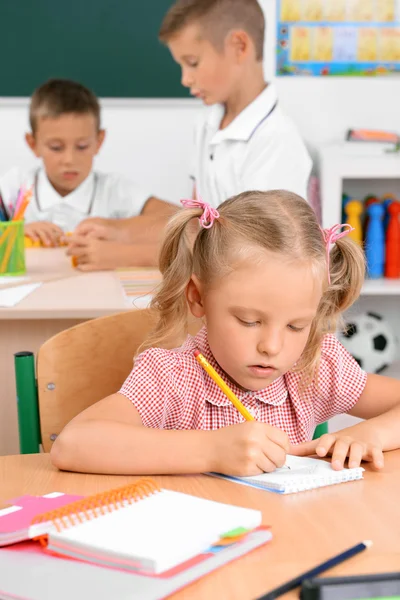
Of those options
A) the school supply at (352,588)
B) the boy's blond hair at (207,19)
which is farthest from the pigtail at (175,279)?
the boy's blond hair at (207,19)

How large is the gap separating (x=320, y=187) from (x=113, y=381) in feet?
7.31

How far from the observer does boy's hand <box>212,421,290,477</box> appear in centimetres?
90

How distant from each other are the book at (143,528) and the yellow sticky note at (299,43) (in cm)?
311

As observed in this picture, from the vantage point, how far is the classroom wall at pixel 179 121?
3576 mm

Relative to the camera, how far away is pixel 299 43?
11.9ft

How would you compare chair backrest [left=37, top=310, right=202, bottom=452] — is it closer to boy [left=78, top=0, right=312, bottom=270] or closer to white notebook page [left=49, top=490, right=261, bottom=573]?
white notebook page [left=49, top=490, right=261, bottom=573]

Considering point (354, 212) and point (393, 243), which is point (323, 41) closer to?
point (354, 212)

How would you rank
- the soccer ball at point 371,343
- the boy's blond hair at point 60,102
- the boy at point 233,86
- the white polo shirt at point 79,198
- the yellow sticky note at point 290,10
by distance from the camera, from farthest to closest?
the yellow sticky note at point 290,10
the soccer ball at point 371,343
the white polo shirt at point 79,198
the boy's blond hair at point 60,102
the boy at point 233,86

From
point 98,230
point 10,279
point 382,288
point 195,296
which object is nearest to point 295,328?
point 195,296

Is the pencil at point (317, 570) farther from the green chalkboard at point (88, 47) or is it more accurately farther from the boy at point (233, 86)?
the green chalkboard at point (88, 47)

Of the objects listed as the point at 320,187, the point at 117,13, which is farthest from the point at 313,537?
the point at 117,13

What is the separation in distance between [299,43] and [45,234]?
5.13ft

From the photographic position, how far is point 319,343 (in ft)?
3.99

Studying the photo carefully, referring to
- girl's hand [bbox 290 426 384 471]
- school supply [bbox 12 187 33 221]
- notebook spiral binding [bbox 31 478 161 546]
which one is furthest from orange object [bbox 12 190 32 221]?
notebook spiral binding [bbox 31 478 161 546]
